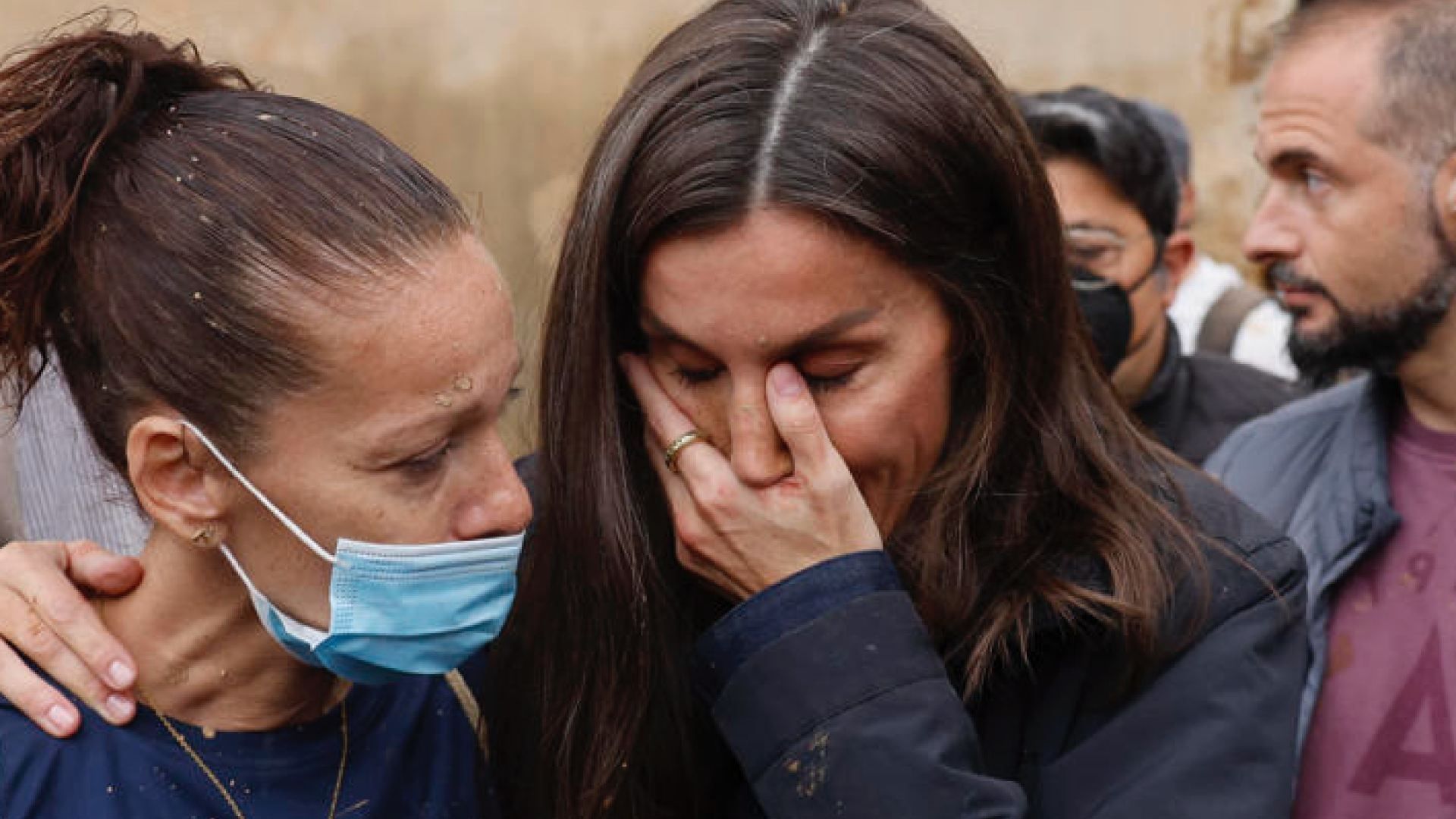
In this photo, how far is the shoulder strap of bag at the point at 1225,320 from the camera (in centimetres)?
527

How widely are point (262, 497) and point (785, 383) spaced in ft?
2.28

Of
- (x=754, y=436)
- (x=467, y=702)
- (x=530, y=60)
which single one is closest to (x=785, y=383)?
(x=754, y=436)

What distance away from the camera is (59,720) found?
6.57ft

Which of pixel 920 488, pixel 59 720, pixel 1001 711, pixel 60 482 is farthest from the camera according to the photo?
pixel 60 482

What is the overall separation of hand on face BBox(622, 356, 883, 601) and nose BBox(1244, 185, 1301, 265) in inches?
50.5

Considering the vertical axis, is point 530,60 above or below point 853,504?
below

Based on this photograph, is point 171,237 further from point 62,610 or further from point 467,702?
point 467,702

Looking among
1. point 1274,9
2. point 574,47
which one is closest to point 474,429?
point 574,47

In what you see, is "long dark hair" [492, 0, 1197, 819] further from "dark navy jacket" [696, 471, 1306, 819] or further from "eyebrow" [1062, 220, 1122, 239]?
"eyebrow" [1062, 220, 1122, 239]

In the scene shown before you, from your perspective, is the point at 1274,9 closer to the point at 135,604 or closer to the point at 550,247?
the point at 550,247

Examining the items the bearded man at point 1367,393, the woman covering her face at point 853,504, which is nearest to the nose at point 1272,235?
the bearded man at point 1367,393

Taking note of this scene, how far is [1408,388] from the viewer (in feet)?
10.2

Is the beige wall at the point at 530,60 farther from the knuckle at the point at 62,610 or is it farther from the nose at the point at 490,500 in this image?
the knuckle at the point at 62,610

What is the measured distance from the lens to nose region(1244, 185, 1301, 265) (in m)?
3.22
